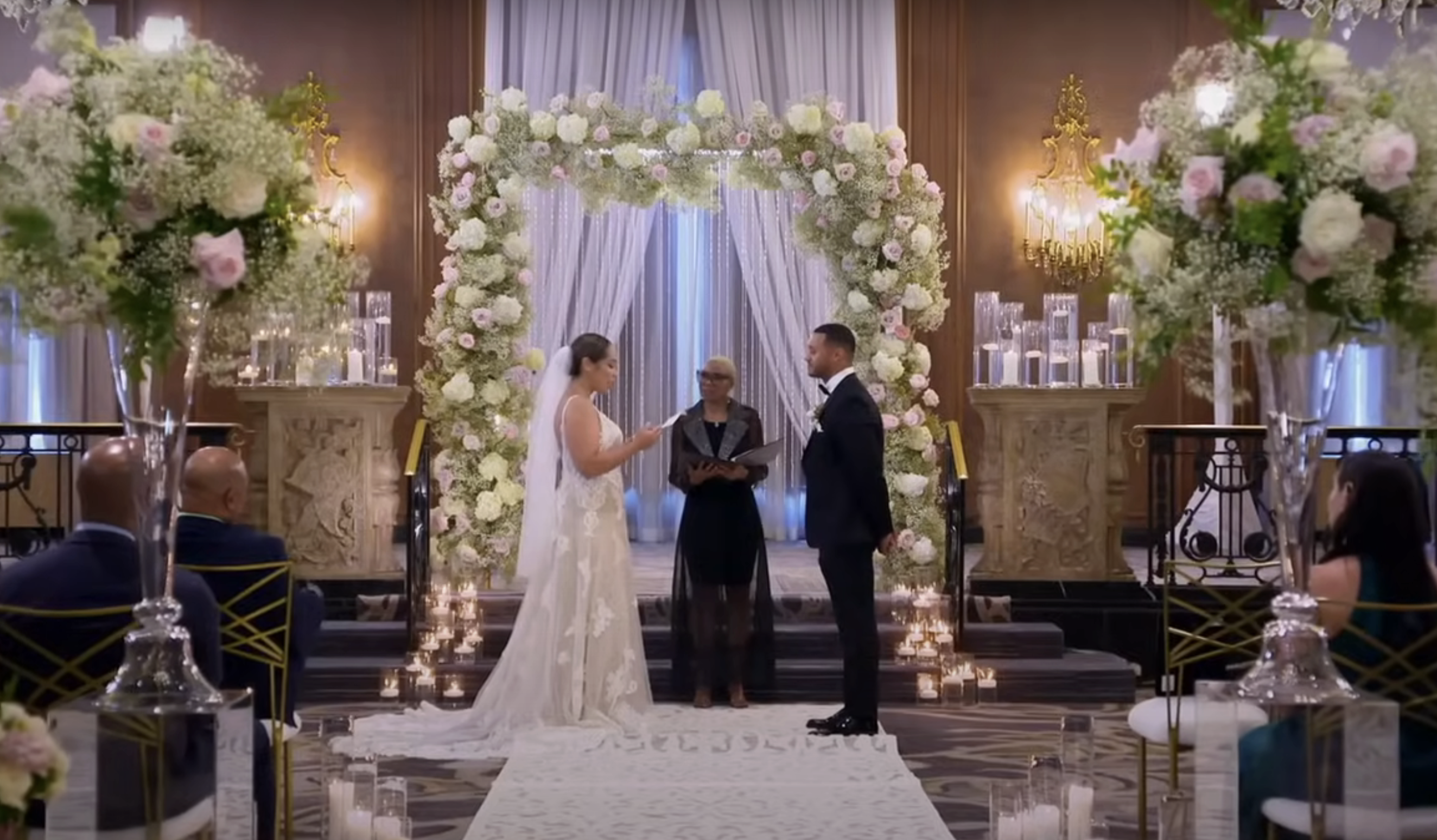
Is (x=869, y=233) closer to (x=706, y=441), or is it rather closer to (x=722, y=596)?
(x=706, y=441)

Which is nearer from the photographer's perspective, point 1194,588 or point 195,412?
point 1194,588

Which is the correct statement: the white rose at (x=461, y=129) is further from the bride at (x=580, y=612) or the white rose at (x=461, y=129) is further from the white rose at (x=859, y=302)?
the bride at (x=580, y=612)

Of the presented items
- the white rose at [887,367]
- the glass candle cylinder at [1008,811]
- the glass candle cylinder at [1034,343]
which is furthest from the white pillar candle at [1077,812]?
the glass candle cylinder at [1034,343]

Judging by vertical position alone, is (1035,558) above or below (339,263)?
below

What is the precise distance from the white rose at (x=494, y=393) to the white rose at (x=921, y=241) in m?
2.43

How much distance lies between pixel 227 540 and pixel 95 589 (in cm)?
118

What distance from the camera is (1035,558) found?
35.6 feet

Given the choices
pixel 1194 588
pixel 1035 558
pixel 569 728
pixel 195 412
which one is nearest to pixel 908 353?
pixel 1035 558

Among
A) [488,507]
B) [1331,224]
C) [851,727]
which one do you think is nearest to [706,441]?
[851,727]

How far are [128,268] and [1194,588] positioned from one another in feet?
25.6

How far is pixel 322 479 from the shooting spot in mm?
10727

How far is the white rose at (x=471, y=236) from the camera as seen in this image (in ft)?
34.9

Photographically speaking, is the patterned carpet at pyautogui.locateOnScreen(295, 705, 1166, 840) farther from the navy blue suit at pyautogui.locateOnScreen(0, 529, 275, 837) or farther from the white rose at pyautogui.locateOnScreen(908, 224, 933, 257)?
the white rose at pyautogui.locateOnScreen(908, 224, 933, 257)

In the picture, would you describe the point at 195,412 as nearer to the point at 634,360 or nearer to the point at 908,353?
the point at 634,360
